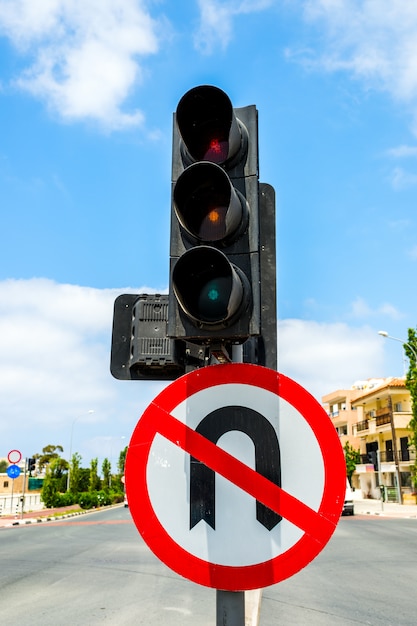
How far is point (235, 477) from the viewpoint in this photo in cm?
209

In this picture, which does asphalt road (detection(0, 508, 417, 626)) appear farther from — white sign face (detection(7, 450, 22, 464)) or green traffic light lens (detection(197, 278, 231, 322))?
white sign face (detection(7, 450, 22, 464))

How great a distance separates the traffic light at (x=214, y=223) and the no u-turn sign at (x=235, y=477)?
192mm

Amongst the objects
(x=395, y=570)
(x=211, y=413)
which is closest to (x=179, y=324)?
(x=211, y=413)

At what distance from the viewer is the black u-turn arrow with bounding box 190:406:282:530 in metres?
2.07

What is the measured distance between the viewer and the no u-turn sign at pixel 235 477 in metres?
2.01

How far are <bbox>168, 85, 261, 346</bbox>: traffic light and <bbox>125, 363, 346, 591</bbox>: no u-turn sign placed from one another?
192 mm

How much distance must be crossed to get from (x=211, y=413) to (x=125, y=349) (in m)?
1.00

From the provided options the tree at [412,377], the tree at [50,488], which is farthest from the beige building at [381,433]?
the tree at [50,488]

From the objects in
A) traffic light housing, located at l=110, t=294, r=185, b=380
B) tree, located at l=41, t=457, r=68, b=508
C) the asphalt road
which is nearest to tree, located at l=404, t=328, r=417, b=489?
the asphalt road

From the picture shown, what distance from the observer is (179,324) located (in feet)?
7.45

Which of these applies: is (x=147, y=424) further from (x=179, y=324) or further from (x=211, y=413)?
(x=179, y=324)

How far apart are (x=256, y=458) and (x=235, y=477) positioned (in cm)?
10

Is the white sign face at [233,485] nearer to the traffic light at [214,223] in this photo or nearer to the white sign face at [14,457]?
the traffic light at [214,223]

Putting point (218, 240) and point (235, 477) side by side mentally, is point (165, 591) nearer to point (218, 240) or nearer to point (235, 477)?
point (235, 477)
